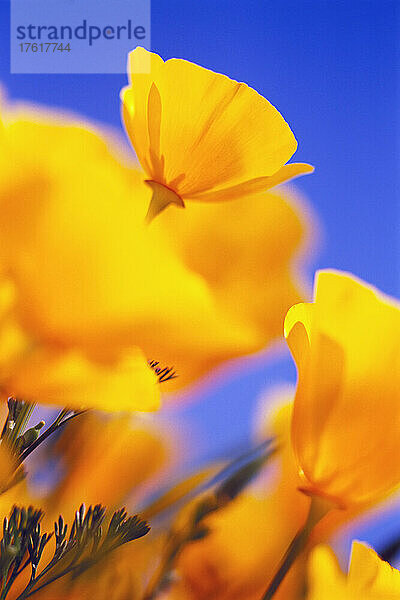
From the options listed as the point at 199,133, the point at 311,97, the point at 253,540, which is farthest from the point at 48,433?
the point at 311,97

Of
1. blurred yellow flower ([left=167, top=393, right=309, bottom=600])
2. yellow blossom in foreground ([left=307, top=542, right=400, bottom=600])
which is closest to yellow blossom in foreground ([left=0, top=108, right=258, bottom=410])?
blurred yellow flower ([left=167, top=393, right=309, bottom=600])

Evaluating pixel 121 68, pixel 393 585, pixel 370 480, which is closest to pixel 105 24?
pixel 121 68

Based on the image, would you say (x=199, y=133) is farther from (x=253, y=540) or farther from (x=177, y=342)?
(x=253, y=540)

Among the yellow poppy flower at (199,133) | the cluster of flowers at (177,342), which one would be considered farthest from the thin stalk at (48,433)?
the yellow poppy flower at (199,133)

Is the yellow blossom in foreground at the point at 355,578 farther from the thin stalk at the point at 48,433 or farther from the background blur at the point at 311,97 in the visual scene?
the thin stalk at the point at 48,433

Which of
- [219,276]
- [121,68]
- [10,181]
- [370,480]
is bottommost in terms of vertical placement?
[370,480]

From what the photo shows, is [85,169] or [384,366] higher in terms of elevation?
[85,169]

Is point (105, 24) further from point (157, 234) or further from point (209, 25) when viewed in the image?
point (157, 234)
